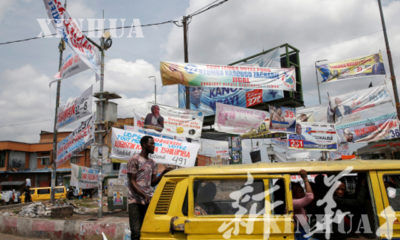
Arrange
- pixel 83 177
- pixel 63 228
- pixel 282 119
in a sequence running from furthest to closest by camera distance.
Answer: pixel 282 119 < pixel 83 177 < pixel 63 228

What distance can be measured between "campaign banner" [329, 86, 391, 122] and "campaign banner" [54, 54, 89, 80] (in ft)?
40.6

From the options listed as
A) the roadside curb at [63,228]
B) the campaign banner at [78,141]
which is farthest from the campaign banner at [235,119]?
the roadside curb at [63,228]

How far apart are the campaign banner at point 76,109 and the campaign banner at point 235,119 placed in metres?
4.54

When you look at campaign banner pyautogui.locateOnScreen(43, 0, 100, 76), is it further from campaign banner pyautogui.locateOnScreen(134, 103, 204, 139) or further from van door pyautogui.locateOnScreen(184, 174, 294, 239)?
van door pyautogui.locateOnScreen(184, 174, 294, 239)

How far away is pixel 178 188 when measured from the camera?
3.10 meters

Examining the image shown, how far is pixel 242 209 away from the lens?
9.81 feet

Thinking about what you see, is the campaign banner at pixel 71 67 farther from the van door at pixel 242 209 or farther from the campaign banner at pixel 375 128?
the campaign banner at pixel 375 128

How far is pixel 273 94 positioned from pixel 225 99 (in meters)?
3.00

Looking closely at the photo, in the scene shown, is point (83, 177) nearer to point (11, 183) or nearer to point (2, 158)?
point (11, 183)

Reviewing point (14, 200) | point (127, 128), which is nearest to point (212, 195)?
point (127, 128)

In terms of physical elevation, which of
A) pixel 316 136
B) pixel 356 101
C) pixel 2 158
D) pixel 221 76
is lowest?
pixel 316 136

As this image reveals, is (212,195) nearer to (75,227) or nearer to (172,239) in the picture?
(172,239)

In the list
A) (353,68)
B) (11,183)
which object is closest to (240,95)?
(353,68)

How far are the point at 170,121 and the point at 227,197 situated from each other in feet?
25.8
